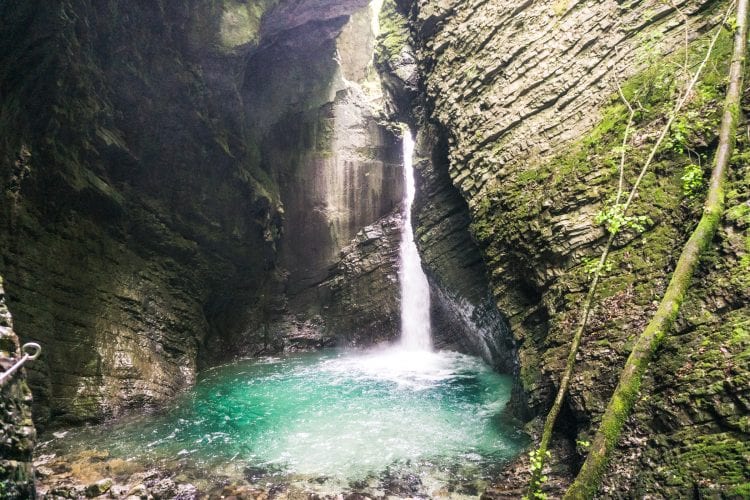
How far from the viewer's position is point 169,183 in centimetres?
1283

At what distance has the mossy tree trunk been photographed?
380 cm

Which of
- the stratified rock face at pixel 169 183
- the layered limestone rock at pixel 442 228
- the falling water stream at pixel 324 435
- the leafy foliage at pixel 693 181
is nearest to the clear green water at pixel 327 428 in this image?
the falling water stream at pixel 324 435

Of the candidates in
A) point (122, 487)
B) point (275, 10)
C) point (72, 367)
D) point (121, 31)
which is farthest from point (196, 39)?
point (122, 487)

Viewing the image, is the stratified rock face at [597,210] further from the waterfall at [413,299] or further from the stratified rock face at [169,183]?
the waterfall at [413,299]

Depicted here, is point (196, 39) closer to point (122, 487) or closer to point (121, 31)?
point (121, 31)

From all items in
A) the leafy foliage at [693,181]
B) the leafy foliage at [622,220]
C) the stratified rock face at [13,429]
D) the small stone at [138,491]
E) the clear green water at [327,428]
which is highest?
the leafy foliage at [693,181]

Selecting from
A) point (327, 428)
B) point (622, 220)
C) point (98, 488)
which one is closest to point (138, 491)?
point (98, 488)

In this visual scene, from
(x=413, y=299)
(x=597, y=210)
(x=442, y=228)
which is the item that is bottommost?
(x=413, y=299)

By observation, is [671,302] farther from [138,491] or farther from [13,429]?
[138,491]

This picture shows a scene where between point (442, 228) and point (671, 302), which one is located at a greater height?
point (442, 228)

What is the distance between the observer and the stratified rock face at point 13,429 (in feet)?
11.2

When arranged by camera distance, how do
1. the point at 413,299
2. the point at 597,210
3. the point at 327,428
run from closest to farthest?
1. the point at 597,210
2. the point at 327,428
3. the point at 413,299

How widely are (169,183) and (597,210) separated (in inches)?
460

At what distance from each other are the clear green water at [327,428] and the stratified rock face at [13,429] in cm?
345
